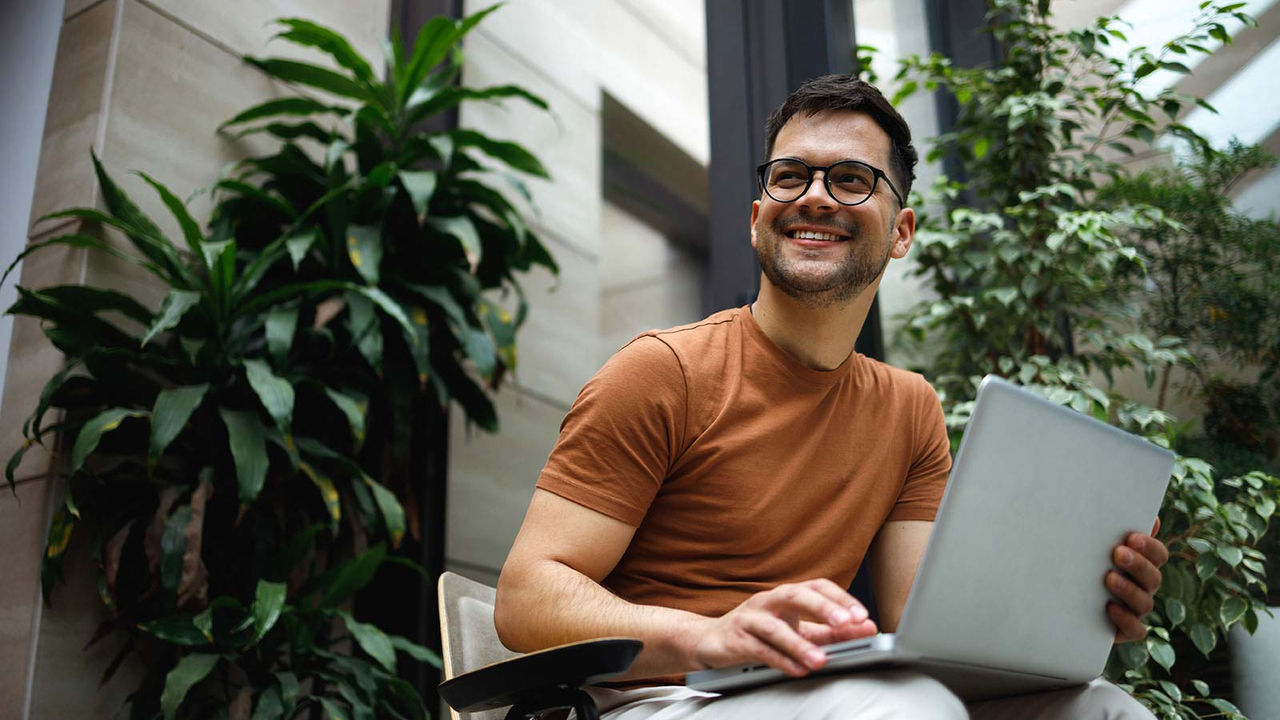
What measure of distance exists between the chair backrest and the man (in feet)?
0.47

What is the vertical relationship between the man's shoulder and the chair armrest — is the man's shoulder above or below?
above

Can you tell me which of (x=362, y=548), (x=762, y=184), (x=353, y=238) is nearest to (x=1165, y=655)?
(x=762, y=184)

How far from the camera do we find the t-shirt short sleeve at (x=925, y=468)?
1.47 m

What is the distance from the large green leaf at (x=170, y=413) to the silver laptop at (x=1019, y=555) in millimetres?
1486

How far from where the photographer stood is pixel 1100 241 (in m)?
2.06

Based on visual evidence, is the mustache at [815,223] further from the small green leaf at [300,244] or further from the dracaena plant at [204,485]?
the small green leaf at [300,244]

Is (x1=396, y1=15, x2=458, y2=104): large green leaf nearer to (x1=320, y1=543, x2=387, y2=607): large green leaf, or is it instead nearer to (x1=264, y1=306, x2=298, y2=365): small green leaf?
(x1=264, y1=306, x2=298, y2=365): small green leaf

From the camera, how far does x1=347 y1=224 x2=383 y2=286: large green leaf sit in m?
2.50

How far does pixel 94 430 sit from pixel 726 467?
1.45 m

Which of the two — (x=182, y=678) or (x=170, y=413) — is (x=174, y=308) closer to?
(x=170, y=413)

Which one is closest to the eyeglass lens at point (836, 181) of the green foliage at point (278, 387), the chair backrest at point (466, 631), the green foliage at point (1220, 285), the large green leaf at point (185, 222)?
the chair backrest at point (466, 631)

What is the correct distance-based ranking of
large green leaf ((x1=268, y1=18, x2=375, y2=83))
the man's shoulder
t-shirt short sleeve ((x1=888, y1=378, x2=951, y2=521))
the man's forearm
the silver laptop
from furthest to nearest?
large green leaf ((x1=268, y1=18, x2=375, y2=83)) < t-shirt short sleeve ((x1=888, y1=378, x2=951, y2=521)) < the man's shoulder < the man's forearm < the silver laptop

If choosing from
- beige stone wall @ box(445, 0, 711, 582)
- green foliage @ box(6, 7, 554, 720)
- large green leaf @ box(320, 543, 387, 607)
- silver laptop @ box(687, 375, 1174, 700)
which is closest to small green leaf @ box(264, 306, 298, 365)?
green foliage @ box(6, 7, 554, 720)

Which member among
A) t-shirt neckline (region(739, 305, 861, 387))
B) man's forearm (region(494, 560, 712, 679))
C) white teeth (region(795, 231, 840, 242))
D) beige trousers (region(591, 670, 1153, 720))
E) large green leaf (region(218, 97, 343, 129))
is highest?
large green leaf (region(218, 97, 343, 129))
